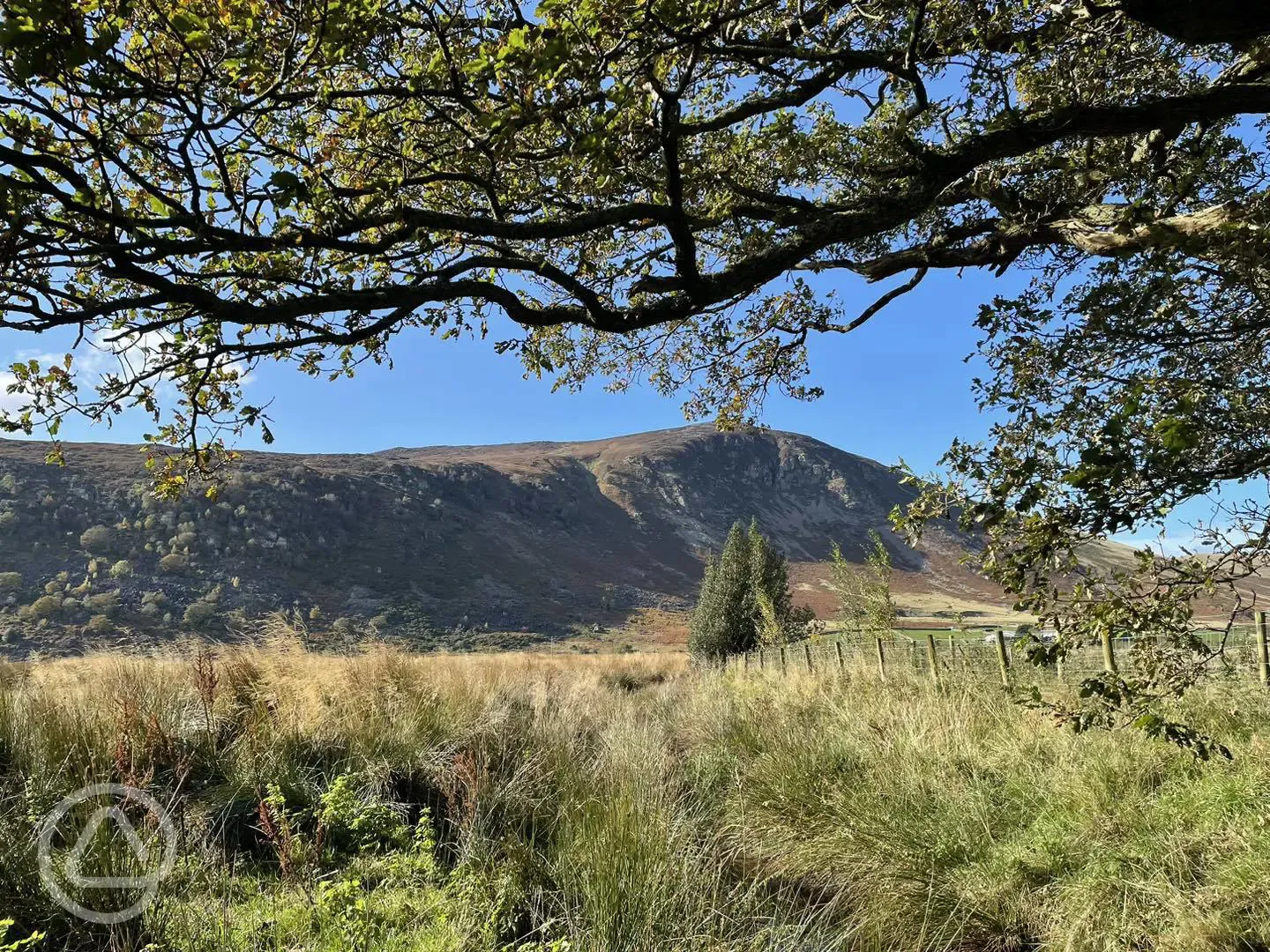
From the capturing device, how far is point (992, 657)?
869 centimetres

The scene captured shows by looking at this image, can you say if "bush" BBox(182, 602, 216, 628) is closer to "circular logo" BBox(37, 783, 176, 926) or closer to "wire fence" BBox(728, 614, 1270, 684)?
"wire fence" BBox(728, 614, 1270, 684)

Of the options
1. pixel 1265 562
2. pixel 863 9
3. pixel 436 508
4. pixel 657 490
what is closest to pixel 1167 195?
pixel 863 9

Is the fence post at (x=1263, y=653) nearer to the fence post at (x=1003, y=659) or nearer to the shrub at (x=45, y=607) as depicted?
the fence post at (x=1003, y=659)

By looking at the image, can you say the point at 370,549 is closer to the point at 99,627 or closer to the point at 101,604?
the point at 101,604

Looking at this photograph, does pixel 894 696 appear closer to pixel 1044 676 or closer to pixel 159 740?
pixel 1044 676

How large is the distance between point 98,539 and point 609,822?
88.5 meters

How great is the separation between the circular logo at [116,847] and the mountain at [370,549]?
4.21 meters

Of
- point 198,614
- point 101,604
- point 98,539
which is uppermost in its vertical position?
point 98,539

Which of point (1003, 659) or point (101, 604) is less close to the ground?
point (1003, 659)

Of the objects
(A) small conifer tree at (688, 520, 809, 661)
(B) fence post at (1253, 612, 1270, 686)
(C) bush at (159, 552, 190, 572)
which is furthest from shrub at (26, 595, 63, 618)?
(B) fence post at (1253, 612, 1270, 686)

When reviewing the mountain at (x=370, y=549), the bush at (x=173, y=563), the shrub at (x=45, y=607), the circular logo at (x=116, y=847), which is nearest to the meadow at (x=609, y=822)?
the circular logo at (x=116, y=847)

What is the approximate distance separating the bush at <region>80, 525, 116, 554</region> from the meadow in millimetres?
81798

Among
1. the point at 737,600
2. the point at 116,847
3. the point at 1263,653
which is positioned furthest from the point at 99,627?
the point at 1263,653

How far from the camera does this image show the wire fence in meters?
5.63
